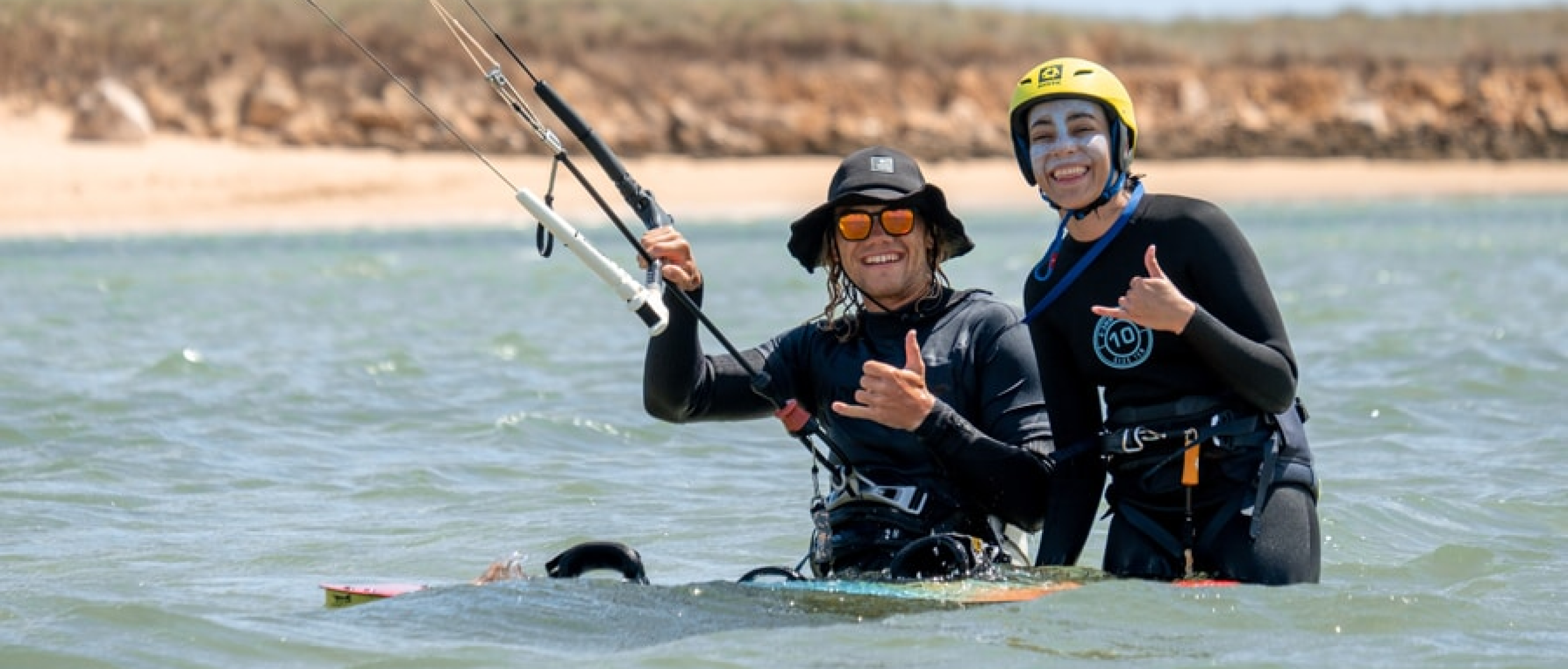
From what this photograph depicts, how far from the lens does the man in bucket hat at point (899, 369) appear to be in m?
5.54

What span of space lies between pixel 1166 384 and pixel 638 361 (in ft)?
29.7

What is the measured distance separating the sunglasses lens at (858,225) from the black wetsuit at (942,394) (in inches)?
10.0

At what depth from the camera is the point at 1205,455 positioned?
17.8 feet

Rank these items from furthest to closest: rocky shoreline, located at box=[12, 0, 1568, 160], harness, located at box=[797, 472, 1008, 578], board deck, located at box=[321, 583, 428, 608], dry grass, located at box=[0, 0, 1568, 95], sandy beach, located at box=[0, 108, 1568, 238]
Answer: dry grass, located at box=[0, 0, 1568, 95], rocky shoreline, located at box=[12, 0, 1568, 160], sandy beach, located at box=[0, 108, 1568, 238], board deck, located at box=[321, 583, 428, 608], harness, located at box=[797, 472, 1008, 578]

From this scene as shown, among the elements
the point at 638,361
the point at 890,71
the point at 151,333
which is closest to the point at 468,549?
the point at 638,361

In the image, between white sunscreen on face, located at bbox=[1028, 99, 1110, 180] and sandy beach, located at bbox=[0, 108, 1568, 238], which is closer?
white sunscreen on face, located at bbox=[1028, 99, 1110, 180]

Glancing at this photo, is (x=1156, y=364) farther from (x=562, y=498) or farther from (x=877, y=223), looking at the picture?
(x=562, y=498)

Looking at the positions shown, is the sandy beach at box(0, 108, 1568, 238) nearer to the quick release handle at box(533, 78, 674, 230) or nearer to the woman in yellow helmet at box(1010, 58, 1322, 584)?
the quick release handle at box(533, 78, 674, 230)

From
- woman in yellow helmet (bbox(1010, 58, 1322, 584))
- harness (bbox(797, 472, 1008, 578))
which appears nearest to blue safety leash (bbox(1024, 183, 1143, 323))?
woman in yellow helmet (bbox(1010, 58, 1322, 584))

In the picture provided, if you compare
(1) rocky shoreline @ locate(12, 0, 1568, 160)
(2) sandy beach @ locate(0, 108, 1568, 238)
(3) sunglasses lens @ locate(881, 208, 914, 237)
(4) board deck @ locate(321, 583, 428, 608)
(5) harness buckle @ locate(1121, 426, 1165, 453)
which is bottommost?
(4) board deck @ locate(321, 583, 428, 608)

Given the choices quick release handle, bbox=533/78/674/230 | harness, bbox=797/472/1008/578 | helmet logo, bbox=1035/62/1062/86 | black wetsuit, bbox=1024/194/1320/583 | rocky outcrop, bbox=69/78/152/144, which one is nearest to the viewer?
black wetsuit, bbox=1024/194/1320/583

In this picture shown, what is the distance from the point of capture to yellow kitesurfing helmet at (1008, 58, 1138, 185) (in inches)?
209

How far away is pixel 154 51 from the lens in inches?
1907

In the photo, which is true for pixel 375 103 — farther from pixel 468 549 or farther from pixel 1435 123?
pixel 468 549
